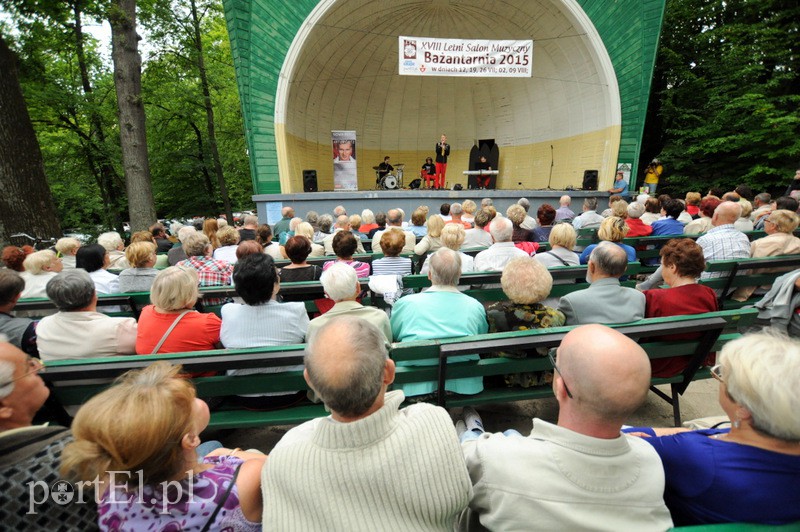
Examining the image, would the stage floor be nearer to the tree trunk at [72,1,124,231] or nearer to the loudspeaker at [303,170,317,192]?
the loudspeaker at [303,170,317,192]

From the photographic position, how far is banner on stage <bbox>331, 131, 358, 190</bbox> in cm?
1125

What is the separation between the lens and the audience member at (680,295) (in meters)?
2.15

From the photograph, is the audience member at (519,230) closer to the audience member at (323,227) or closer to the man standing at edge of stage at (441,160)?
the audience member at (323,227)

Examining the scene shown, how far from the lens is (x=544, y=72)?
36.9 ft

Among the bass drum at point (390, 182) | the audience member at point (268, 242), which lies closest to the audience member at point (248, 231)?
the audience member at point (268, 242)

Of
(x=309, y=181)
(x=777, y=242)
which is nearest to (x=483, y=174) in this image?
(x=309, y=181)

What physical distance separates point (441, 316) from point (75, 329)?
2.03m

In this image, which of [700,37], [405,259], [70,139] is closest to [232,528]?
[405,259]

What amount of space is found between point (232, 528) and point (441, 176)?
39.0 feet

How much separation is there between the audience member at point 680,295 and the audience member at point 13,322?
3777 mm

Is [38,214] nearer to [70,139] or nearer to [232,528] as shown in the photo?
[232,528]

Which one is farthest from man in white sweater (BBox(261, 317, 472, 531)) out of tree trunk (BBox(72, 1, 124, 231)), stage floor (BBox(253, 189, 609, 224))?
tree trunk (BBox(72, 1, 124, 231))

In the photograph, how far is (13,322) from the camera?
85.5 inches

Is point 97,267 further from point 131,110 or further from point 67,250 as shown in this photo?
point 131,110
